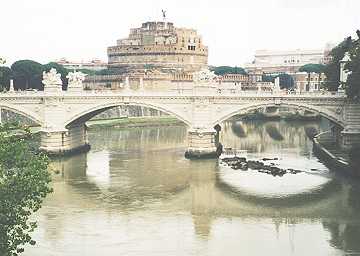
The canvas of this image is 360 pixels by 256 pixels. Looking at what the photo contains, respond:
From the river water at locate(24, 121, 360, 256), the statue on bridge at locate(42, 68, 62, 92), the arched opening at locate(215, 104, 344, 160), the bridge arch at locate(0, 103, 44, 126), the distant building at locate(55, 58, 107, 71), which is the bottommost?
the river water at locate(24, 121, 360, 256)

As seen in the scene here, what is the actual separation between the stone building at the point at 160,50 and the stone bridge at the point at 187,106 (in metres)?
43.0

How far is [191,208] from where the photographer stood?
85.6ft

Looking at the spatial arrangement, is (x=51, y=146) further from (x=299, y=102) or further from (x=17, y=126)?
(x=17, y=126)

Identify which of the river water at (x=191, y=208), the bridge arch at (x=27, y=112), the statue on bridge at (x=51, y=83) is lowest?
the river water at (x=191, y=208)

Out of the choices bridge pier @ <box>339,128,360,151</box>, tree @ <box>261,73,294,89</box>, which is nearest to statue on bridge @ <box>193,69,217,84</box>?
bridge pier @ <box>339,128,360,151</box>

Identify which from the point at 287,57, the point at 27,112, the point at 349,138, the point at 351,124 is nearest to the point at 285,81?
the point at 287,57

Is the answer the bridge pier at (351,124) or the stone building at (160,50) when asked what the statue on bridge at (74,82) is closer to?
the bridge pier at (351,124)

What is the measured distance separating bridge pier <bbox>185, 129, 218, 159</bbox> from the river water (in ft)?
2.16

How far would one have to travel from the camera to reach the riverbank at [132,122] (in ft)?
196

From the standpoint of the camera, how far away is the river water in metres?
20.5

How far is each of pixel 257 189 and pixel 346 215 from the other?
20.2 feet

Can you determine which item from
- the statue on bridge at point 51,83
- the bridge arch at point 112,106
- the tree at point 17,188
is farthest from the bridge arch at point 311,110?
the tree at point 17,188

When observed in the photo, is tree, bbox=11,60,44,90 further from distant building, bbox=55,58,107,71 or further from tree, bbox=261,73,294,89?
distant building, bbox=55,58,107,71

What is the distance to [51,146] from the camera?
3934 cm
